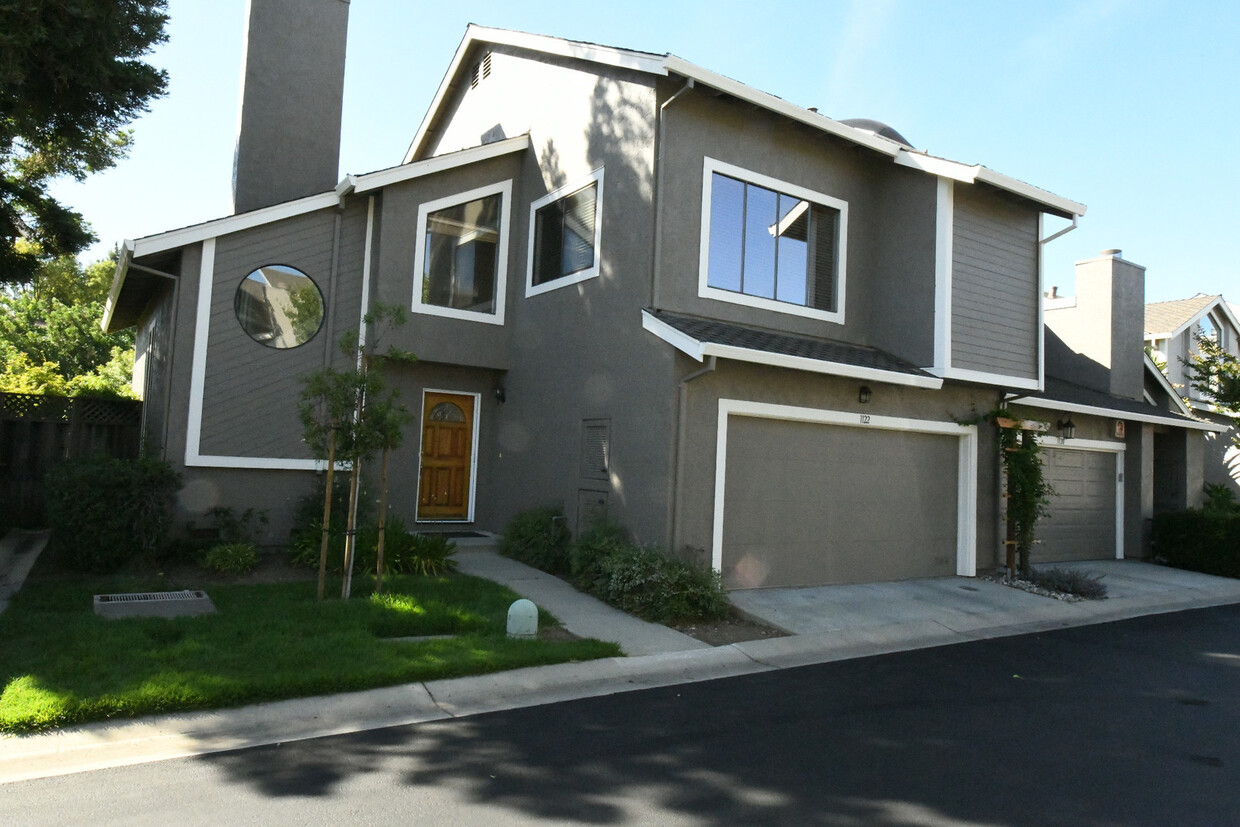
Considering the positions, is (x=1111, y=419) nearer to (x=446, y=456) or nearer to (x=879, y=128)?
(x=879, y=128)

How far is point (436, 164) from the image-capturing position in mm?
12172

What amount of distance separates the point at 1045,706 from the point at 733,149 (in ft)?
24.7

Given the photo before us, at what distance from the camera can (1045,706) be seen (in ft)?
21.2

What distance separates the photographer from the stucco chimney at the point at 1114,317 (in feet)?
53.8

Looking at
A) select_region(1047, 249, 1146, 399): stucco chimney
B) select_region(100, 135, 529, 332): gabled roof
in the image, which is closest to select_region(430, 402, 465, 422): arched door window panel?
select_region(100, 135, 529, 332): gabled roof

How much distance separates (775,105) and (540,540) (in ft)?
21.2

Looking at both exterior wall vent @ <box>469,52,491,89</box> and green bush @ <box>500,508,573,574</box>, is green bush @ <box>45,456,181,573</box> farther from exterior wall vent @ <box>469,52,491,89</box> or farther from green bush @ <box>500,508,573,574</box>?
exterior wall vent @ <box>469,52,491,89</box>

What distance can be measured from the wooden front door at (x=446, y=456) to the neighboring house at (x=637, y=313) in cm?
4

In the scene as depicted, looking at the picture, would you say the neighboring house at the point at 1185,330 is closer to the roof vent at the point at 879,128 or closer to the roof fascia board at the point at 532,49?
the roof vent at the point at 879,128

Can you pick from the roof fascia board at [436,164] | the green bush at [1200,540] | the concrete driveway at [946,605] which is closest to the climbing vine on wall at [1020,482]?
the concrete driveway at [946,605]

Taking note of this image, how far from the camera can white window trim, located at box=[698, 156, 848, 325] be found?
1066 cm

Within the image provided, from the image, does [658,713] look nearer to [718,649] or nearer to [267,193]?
[718,649]

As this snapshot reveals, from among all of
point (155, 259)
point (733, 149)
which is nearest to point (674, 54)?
point (733, 149)

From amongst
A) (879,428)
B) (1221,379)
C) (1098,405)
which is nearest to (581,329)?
(879,428)
